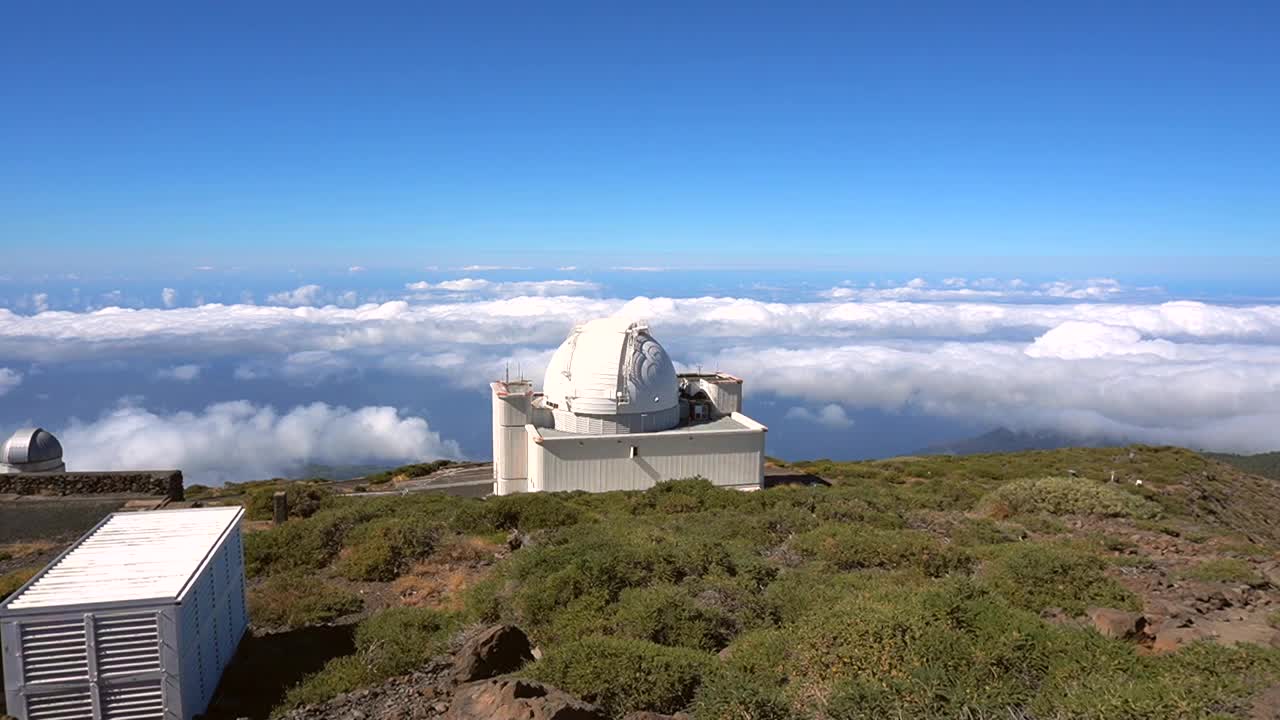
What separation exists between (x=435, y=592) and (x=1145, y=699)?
27.2 ft

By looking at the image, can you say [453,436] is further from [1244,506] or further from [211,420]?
[1244,506]

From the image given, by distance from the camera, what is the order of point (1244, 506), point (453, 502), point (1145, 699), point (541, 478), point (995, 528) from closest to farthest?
point (1145, 699)
point (995, 528)
point (453, 502)
point (541, 478)
point (1244, 506)

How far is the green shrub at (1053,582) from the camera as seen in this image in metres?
7.71

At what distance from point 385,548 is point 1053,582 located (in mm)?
9424

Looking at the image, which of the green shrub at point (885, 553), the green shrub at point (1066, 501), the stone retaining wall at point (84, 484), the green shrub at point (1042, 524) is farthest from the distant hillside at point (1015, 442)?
the stone retaining wall at point (84, 484)

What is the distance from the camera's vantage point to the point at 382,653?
23.4ft

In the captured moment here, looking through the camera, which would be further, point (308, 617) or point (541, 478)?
point (541, 478)

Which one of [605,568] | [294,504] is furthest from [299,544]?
[605,568]

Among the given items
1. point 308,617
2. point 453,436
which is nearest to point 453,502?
point 308,617

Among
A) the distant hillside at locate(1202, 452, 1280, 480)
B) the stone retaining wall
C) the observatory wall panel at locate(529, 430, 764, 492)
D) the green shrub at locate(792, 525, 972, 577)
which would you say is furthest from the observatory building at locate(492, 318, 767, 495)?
the distant hillside at locate(1202, 452, 1280, 480)

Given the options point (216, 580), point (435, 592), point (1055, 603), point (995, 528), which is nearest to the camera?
point (216, 580)

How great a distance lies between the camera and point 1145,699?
14.5 feet

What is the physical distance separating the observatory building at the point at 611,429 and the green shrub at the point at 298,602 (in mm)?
9467

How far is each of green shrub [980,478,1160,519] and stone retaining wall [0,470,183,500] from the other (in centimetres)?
2063
